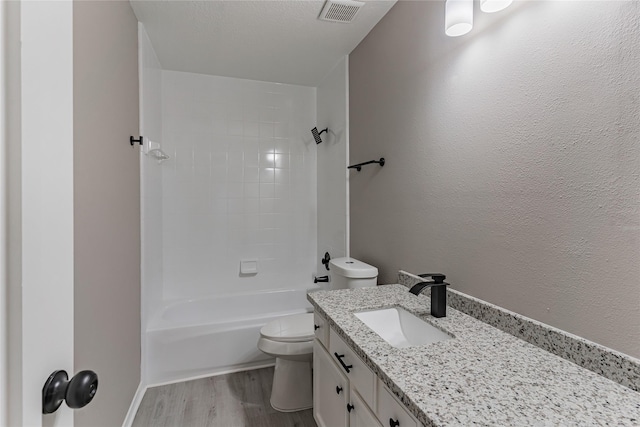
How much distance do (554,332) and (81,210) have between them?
1627 millimetres

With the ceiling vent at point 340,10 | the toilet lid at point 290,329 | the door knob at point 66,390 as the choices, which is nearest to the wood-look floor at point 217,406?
the toilet lid at point 290,329

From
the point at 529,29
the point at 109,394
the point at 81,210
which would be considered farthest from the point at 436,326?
the point at 109,394

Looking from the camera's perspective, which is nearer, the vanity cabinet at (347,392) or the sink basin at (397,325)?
the vanity cabinet at (347,392)

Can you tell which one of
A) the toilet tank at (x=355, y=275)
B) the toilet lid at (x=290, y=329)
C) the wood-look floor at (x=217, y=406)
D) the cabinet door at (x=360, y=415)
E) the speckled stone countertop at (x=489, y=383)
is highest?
the toilet tank at (x=355, y=275)

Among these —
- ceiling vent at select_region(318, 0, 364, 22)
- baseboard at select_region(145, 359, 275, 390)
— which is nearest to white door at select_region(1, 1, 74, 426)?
ceiling vent at select_region(318, 0, 364, 22)

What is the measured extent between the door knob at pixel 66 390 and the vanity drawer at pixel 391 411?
26.8 inches

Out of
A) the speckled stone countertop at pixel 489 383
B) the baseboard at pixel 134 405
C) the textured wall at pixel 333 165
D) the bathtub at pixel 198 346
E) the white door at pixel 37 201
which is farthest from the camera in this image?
the textured wall at pixel 333 165

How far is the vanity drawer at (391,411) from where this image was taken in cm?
78

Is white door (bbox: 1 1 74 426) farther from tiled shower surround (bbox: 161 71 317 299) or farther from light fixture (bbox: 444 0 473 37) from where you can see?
tiled shower surround (bbox: 161 71 317 299)

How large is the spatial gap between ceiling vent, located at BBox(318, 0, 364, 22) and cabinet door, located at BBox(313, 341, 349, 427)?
1812 millimetres

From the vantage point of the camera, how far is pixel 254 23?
1973 mm

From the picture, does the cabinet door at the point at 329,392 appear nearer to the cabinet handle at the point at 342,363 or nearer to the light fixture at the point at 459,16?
the cabinet handle at the point at 342,363

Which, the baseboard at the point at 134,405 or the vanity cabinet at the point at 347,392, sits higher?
the vanity cabinet at the point at 347,392

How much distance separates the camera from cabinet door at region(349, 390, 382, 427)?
961 millimetres
